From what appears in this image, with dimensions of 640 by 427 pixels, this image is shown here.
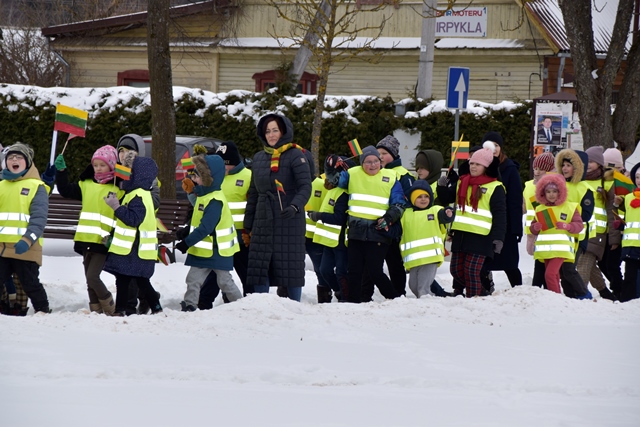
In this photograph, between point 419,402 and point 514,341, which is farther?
point 514,341

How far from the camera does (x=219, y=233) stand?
940cm

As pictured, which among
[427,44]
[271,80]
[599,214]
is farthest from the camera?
[271,80]

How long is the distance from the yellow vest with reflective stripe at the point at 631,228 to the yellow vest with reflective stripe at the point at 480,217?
1428mm

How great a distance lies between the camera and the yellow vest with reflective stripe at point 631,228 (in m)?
10.5

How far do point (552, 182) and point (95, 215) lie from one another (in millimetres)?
4431

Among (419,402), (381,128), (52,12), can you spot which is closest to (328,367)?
(419,402)

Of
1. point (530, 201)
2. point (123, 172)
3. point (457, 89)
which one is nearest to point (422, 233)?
point (530, 201)

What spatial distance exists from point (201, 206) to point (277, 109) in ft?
37.3

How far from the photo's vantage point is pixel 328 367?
6.63 meters

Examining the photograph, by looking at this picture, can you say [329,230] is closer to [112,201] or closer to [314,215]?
[314,215]

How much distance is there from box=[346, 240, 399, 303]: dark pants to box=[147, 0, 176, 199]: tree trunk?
5504 mm

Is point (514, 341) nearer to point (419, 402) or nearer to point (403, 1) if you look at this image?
point (419, 402)

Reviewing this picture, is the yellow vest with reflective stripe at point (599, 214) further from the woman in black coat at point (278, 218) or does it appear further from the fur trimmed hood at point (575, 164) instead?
the woman in black coat at point (278, 218)

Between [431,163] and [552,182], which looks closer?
[552,182]
